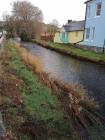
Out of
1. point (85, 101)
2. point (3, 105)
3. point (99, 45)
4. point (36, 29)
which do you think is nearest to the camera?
point (3, 105)

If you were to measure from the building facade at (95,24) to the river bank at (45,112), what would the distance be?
1756cm

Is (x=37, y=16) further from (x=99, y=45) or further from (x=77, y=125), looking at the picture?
(x=77, y=125)

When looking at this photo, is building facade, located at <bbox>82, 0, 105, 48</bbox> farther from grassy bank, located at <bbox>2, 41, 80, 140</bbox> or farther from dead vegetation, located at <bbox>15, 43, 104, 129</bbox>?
grassy bank, located at <bbox>2, 41, 80, 140</bbox>

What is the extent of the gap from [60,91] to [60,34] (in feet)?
128

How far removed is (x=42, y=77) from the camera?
1270 centimetres

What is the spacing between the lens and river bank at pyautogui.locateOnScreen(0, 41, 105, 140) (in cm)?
679

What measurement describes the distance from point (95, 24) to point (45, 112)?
23.0 metres

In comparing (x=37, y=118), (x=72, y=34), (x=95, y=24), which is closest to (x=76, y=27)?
(x=72, y=34)

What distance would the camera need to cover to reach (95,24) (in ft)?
97.0

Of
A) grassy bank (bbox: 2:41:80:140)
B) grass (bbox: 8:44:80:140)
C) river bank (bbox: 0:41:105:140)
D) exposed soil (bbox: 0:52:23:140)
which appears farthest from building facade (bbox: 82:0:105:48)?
grassy bank (bbox: 2:41:80:140)

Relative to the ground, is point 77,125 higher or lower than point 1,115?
lower

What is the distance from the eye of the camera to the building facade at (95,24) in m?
27.7

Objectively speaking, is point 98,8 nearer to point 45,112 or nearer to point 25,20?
point 45,112

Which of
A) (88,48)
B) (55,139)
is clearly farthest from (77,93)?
(88,48)
